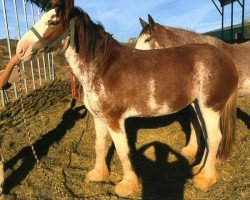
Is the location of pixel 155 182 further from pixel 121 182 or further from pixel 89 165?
pixel 89 165

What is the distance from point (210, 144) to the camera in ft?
14.4

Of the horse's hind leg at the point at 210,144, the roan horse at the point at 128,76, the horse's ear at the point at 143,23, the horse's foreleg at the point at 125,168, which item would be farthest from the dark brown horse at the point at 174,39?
the horse's foreleg at the point at 125,168

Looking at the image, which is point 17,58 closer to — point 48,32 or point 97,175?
point 48,32

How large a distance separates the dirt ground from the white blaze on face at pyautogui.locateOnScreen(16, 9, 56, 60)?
174 centimetres

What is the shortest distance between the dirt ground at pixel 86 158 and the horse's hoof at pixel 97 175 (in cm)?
9

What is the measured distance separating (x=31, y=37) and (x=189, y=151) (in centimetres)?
323

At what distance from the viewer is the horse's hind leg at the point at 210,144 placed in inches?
168

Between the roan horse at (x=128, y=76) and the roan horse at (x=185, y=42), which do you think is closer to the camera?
the roan horse at (x=128, y=76)

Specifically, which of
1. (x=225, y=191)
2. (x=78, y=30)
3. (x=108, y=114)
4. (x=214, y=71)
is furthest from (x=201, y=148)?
(x=78, y=30)

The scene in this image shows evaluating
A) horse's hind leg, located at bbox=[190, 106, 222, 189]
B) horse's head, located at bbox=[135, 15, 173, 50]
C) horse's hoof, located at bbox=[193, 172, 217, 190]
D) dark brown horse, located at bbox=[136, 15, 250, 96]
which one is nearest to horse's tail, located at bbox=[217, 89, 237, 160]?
horse's hind leg, located at bbox=[190, 106, 222, 189]

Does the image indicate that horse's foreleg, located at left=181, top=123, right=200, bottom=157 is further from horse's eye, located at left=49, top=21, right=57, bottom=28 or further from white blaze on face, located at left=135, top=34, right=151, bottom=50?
horse's eye, located at left=49, top=21, right=57, bottom=28

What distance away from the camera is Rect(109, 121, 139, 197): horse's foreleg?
12.9ft

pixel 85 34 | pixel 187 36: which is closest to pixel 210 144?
pixel 187 36

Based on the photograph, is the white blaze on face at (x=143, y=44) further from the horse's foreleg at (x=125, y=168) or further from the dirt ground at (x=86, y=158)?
the horse's foreleg at (x=125, y=168)
